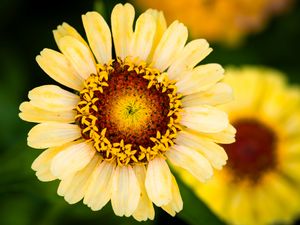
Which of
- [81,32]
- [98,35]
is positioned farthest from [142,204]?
[81,32]

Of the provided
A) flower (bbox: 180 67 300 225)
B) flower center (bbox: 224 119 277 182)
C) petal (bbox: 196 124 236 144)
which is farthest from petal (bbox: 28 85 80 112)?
flower center (bbox: 224 119 277 182)

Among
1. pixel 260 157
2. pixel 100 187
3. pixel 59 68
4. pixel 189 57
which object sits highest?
pixel 59 68

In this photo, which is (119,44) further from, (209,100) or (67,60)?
(209,100)

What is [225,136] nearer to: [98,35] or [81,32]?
[98,35]

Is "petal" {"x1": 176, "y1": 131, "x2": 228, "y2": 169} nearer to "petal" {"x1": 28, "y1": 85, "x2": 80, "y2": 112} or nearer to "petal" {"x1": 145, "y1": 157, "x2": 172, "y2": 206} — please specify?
"petal" {"x1": 145, "y1": 157, "x2": 172, "y2": 206}

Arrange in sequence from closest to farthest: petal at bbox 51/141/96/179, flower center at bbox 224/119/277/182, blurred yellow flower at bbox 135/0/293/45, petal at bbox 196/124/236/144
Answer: petal at bbox 51/141/96/179, petal at bbox 196/124/236/144, flower center at bbox 224/119/277/182, blurred yellow flower at bbox 135/0/293/45

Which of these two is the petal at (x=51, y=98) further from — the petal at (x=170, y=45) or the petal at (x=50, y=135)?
the petal at (x=170, y=45)
